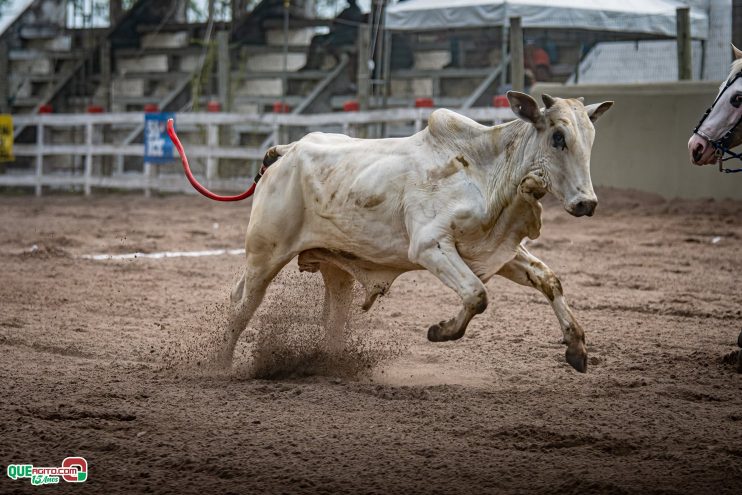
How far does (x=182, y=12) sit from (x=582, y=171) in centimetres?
2010

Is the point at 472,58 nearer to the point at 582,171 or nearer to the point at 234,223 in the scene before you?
the point at 234,223

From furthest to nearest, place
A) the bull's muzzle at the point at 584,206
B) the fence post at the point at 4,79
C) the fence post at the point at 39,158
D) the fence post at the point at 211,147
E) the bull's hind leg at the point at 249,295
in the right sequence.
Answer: the fence post at the point at 4,79 → the fence post at the point at 39,158 → the fence post at the point at 211,147 → the bull's hind leg at the point at 249,295 → the bull's muzzle at the point at 584,206

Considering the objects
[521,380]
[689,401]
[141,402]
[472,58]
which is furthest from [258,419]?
[472,58]

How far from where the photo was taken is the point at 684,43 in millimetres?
14508

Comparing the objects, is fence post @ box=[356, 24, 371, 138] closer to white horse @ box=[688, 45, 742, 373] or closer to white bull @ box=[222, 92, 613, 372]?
white bull @ box=[222, 92, 613, 372]

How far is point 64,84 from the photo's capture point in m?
22.8

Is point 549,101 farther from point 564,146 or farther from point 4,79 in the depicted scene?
point 4,79

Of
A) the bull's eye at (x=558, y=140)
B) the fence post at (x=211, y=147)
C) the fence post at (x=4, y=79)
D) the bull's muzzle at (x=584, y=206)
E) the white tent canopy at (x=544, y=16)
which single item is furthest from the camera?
the fence post at (x=4, y=79)

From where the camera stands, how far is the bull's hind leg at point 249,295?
5.95 meters

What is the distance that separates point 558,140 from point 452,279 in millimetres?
838

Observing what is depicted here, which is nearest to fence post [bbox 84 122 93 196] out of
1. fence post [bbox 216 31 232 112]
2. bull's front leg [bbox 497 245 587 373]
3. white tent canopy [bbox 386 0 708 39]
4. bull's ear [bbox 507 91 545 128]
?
fence post [bbox 216 31 232 112]

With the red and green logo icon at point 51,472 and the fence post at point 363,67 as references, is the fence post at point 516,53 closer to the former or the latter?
the fence post at point 363,67

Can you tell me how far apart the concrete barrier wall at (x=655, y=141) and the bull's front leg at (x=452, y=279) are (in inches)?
367

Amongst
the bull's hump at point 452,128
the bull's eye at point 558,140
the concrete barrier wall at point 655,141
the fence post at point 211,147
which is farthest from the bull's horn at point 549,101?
the fence post at point 211,147
